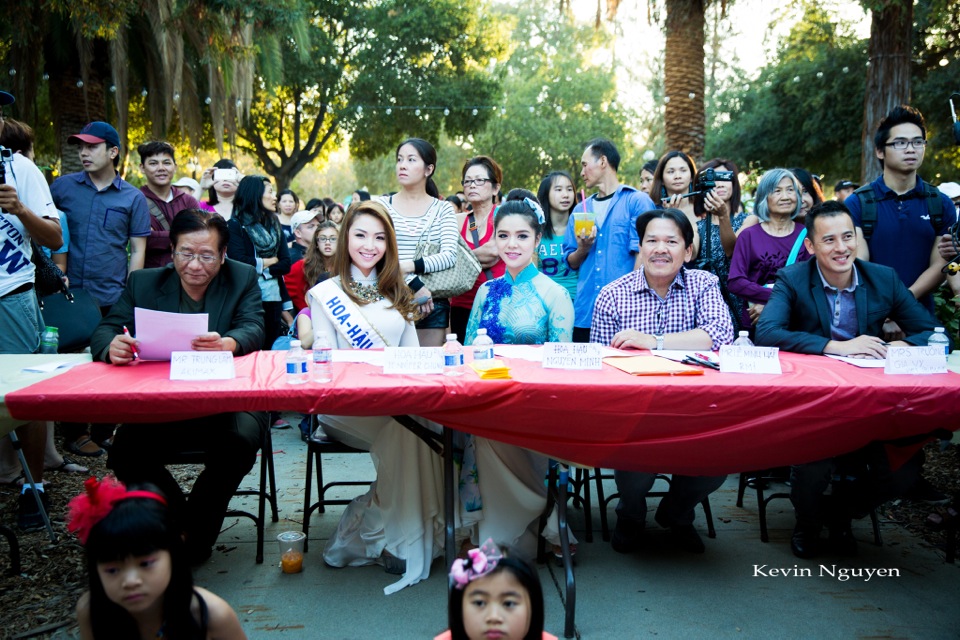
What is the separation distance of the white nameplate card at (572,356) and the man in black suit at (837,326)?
1153mm

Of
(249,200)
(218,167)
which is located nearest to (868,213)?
(249,200)

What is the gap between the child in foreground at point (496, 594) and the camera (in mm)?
1902

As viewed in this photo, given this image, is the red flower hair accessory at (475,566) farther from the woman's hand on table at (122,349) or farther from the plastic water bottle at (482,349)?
the woman's hand on table at (122,349)

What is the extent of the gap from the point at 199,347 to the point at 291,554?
1.08 meters

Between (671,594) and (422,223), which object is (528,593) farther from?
(422,223)

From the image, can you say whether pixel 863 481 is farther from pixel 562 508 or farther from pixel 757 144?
pixel 757 144

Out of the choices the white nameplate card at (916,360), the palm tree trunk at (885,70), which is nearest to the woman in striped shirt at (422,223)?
the white nameplate card at (916,360)

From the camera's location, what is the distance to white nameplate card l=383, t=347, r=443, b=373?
3070 mm

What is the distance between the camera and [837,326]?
3.79 meters

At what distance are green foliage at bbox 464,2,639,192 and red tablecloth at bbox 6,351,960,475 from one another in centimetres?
2391

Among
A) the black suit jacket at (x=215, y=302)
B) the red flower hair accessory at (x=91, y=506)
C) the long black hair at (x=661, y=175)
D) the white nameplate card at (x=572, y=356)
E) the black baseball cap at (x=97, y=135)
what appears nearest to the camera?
the red flower hair accessory at (x=91, y=506)

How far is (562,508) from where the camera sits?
3.19 meters

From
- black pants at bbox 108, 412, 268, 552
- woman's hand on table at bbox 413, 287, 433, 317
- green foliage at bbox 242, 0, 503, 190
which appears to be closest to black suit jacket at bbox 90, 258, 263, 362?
black pants at bbox 108, 412, 268, 552

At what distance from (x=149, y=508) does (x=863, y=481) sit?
3.17 metres
